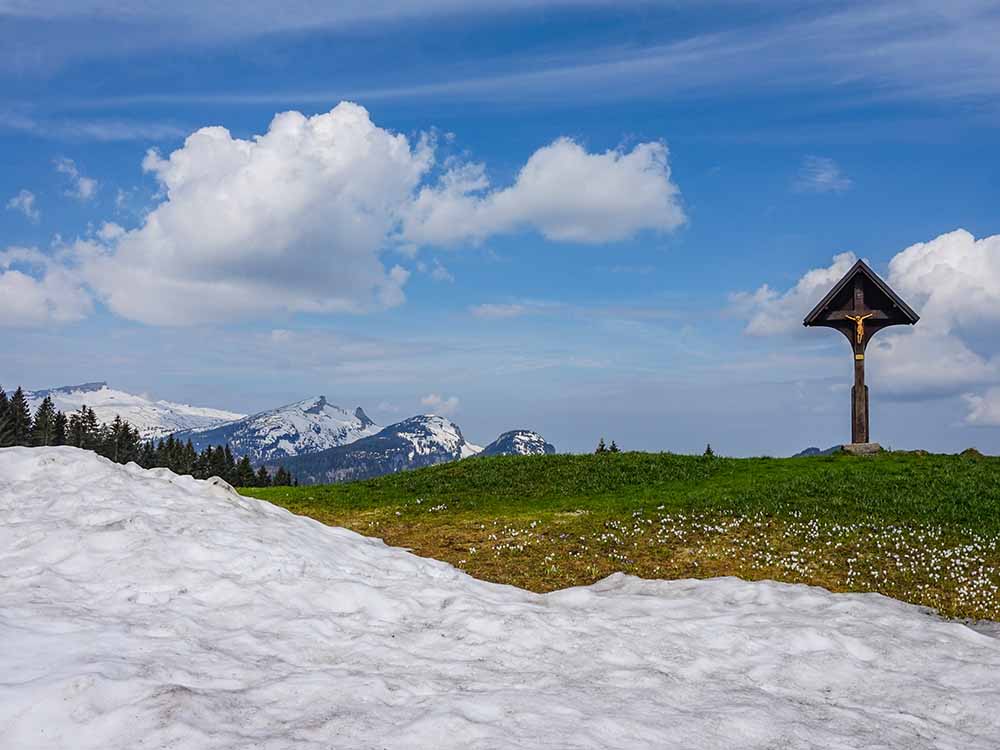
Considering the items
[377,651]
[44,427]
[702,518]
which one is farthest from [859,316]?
[44,427]

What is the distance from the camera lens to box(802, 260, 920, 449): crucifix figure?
1378 inches

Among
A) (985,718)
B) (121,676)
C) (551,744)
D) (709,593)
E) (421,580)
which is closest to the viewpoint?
(551,744)

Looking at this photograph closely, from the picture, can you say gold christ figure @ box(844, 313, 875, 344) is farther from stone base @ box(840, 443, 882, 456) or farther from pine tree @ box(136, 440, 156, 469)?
pine tree @ box(136, 440, 156, 469)

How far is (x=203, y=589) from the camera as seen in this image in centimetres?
1070

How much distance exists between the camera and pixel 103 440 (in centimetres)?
14512

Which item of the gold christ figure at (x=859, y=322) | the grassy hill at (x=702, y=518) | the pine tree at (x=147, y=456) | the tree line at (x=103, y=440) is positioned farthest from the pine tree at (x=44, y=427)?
the gold christ figure at (x=859, y=322)

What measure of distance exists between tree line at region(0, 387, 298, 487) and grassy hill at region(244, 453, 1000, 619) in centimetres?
10625

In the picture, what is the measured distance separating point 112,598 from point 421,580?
491cm

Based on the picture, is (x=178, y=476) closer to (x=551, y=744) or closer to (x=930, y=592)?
(x=551, y=744)

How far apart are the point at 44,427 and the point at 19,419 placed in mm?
3867

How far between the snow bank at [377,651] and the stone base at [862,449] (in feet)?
69.0

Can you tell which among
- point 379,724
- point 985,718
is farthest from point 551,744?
point 985,718

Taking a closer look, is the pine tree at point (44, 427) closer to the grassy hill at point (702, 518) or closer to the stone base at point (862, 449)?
the grassy hill at point (702, 518)

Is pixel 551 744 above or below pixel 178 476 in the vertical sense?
below
